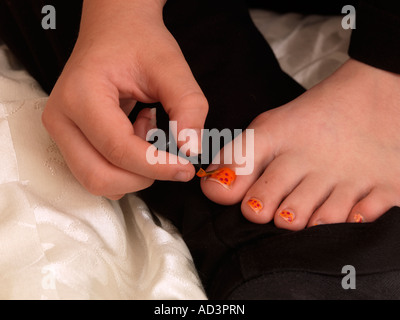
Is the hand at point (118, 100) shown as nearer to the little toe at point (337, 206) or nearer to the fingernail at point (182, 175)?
the fingernail at point (182, 175)

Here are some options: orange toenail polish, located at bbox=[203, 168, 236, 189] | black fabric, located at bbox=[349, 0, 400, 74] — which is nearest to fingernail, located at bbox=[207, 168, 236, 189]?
orange toenail polish, located at bbox=[203, 168, 236, 189]

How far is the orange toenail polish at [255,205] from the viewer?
590 mm

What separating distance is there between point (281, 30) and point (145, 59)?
1.48 feet

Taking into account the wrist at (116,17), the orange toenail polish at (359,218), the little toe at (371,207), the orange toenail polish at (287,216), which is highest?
the wrist at (116,17)

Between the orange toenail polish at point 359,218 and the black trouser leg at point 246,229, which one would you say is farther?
the orange toenail polish at point 359,218

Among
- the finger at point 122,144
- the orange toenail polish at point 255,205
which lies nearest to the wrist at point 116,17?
the finger at point 122,144

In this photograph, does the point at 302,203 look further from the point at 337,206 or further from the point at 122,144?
the point at 122,144

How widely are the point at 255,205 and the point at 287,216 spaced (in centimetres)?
4

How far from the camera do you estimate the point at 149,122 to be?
0.55m

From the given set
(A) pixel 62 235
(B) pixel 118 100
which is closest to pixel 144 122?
(B) pixel 118 100

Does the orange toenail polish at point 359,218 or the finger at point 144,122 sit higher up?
the finger at point 144,122

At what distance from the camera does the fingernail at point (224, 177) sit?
23.5 inches

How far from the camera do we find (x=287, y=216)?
61 cm

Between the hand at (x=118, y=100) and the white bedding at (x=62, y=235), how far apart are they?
59 mm
